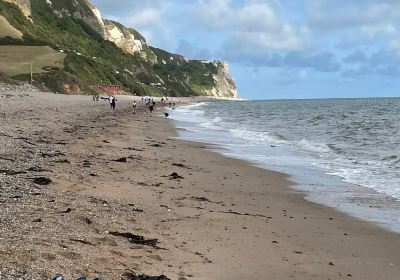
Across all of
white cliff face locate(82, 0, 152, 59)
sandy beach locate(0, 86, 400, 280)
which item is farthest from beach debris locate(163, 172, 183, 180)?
white cliff face locate(82, 0, 152, 59)

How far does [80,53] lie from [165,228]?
13805 cm

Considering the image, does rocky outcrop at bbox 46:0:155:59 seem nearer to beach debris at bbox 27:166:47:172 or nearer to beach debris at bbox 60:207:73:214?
beach debris at bbox 27:166:47:172

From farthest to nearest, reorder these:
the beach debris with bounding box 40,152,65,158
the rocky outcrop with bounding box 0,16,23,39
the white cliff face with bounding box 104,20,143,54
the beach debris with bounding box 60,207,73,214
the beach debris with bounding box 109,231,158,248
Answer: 1. the white cliff face with bounding box 104,20,143,54
2. the rocky outcrop with bounding box 0,16,23,39
3. the beach debris with bounding box 40,152,65,158
4. the beach debris with bounding box 60,207,73,214
5. the beach debris with bounding box 109,231,158,248

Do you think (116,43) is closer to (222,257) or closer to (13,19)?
(13,19)

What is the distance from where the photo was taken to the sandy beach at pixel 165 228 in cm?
586

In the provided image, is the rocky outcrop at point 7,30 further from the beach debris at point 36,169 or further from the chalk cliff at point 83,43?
the beach debris at point 36,169

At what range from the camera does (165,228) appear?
7.75 metres

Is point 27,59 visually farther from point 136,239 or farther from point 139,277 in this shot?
point 139,277

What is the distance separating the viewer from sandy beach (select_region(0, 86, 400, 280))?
5.86m

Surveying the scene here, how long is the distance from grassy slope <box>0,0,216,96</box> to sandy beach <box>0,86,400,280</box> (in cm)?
7876

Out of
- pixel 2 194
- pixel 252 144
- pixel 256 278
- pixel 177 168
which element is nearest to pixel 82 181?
pixel 2 194

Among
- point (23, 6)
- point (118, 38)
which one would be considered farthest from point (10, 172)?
point (118, 38)

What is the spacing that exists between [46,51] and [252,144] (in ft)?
283

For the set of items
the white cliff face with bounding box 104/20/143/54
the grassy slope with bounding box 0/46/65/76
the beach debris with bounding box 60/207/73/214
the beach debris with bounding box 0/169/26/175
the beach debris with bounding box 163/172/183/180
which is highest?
the white cliff face with bounding box 104/20/143/54
